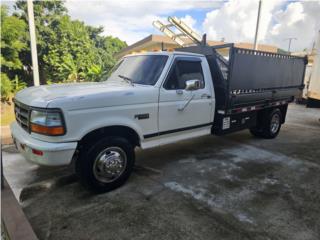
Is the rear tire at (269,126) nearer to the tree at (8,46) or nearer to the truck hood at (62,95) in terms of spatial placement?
the truck hood at (62,95)

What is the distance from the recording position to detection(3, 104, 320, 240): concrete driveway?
2854 millimetres

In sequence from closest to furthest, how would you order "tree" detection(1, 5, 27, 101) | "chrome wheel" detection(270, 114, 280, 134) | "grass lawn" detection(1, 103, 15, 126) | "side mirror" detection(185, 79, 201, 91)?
"side mirror" detection(185, 79, 201, 91) < "chrome wheel" detection(270, 114, 280, 134) < "grass lawn" detection(1, 103, 15, 126) < "tree" detection(1, 5, 27, 101)

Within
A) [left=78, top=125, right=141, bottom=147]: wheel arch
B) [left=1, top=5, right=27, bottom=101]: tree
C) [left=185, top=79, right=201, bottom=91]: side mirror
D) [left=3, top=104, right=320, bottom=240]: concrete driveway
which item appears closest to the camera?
[left=3, top=104, right=320, bottom=240]: concrete driveway

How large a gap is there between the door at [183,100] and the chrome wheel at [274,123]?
2.59 metres

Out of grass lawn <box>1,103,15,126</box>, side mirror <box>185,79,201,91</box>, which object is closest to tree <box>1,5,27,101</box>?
grass lawn <box>1,103,15,126</box>

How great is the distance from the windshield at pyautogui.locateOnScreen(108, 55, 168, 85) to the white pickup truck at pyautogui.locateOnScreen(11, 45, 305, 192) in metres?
0.02

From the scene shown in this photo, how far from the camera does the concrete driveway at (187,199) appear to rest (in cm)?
285

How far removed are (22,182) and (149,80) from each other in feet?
8.68

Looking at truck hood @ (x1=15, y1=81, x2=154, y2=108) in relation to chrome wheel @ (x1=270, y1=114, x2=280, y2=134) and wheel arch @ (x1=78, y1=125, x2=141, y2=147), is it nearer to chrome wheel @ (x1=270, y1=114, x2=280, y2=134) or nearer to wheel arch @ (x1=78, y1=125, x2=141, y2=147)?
wheel arch @ (x1=78, y1=125, x2=141, y2=147)

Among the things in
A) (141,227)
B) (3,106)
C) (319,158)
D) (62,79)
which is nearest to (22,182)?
(141,227)

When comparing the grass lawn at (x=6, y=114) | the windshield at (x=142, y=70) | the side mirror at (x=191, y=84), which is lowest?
the grass lawn at (x=6, y=114)

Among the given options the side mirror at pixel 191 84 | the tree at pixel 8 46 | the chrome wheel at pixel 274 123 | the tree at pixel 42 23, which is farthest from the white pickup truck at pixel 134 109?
the tree at pixel 42 23

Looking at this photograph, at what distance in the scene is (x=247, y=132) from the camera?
7.47 meters

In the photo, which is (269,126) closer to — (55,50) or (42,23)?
(55,50)
